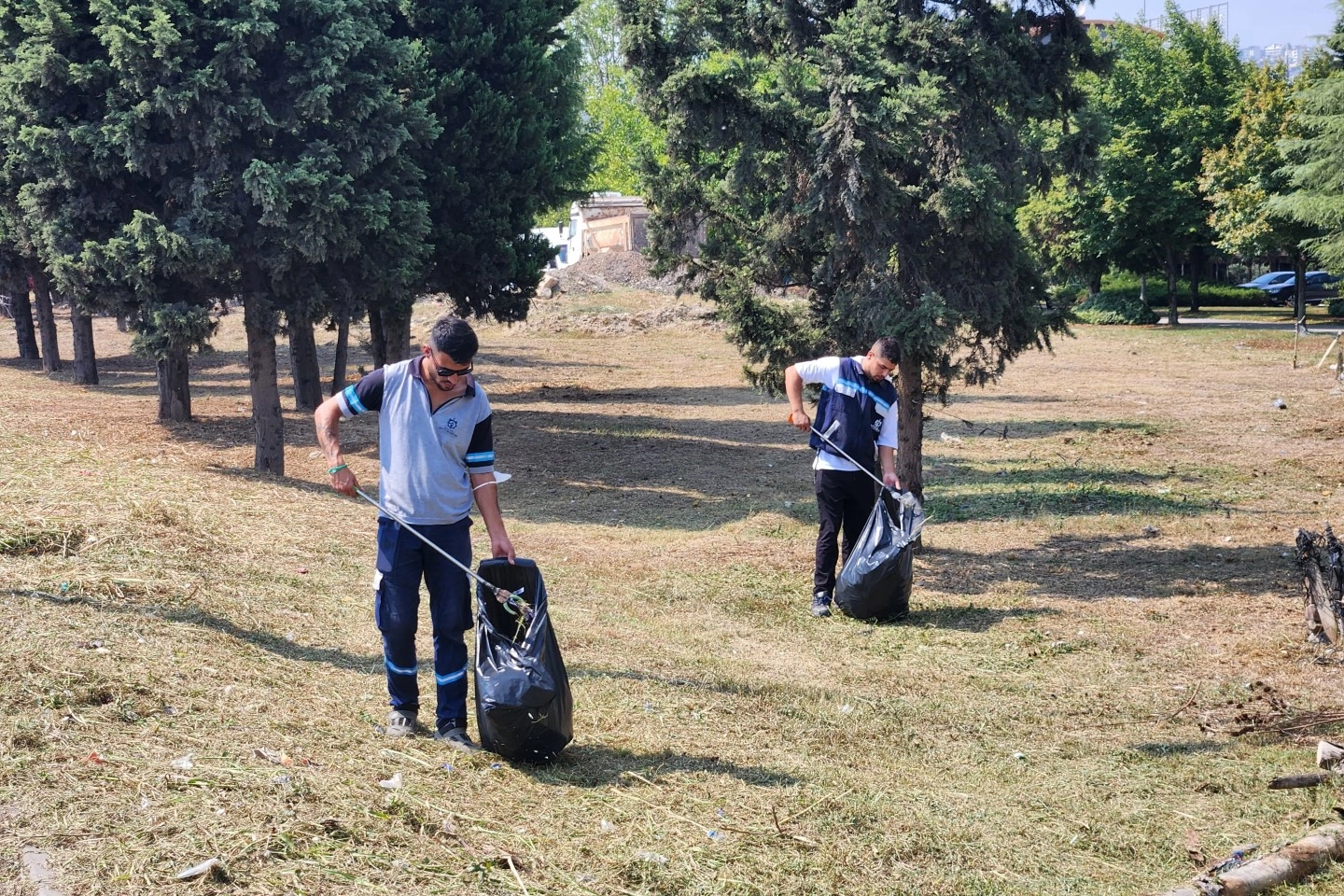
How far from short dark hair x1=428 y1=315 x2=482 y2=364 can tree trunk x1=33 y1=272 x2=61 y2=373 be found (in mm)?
21821

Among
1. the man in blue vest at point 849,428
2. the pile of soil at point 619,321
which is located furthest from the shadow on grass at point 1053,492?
the pile of soil at point 619,321

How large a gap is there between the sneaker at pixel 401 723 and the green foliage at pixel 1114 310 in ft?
122

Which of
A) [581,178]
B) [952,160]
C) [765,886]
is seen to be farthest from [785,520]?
[581,178]

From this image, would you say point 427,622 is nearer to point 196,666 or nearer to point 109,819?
point 196,666

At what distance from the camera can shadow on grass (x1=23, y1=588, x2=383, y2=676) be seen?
6.45 metres

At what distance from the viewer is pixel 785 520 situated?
12.6 metres

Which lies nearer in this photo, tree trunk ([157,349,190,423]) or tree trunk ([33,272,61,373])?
tree trunk ([157,349,190,423])

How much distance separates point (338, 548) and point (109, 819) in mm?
5769

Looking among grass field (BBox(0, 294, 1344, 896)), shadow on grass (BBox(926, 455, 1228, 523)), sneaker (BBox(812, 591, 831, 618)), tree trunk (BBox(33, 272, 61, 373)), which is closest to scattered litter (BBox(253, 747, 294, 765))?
grass field (BBox(0, 294, 1344, 896))

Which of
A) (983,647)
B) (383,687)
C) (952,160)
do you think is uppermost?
(952,160)

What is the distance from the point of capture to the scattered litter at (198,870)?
374cm

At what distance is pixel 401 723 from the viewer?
534cm

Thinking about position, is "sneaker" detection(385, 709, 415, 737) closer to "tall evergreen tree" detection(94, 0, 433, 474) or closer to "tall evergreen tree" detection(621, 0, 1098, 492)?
"tall evergreen tree" detection(621, 0, 1098, 492)

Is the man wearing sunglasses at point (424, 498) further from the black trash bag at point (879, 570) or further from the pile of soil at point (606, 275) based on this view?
the pile of soil at point (606, 275)
